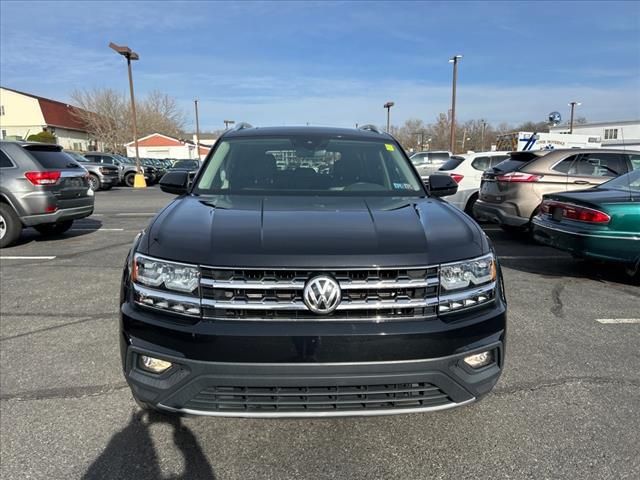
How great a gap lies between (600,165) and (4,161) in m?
10.2

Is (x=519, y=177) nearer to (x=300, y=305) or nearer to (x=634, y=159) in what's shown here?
(x=634, y=159)

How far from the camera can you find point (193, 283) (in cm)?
211

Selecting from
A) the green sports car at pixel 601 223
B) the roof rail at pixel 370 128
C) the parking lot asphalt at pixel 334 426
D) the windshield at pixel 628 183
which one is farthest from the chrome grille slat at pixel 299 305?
the windshield at pixel 628 183

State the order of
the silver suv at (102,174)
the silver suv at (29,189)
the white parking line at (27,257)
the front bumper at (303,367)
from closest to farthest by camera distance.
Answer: the front bumper at (303,367) → the white parking line at (27,257) → the silver suv at (29,189) → the silver suv at (102,174)

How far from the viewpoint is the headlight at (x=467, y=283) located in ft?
7.10

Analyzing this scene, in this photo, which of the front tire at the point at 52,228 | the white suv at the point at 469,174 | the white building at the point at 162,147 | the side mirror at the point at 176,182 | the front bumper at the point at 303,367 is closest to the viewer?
the front bumper at the point at 303,367

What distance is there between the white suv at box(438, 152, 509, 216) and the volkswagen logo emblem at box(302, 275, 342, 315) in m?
9.00

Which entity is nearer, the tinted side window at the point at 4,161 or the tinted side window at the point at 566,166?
the tinted side window at the point at 4,161

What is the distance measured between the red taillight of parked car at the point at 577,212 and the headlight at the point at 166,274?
192 inches

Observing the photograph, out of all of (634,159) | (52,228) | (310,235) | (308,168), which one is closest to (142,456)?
(310,235)

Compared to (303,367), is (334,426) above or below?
below

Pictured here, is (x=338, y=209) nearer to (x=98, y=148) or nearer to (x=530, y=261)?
(x=530, y=261)

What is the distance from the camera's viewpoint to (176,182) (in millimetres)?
3555

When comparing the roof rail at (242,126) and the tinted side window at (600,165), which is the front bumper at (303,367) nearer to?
the roof rail at (242,126)
